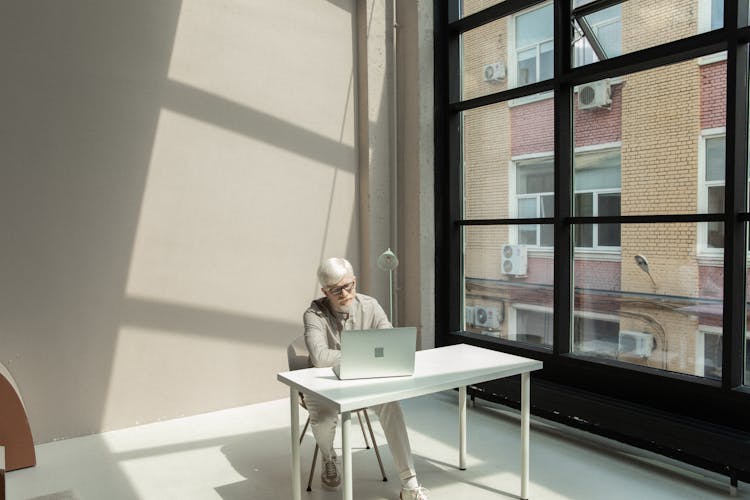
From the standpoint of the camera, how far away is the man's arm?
3188 mm

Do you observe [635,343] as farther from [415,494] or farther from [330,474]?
[330,474]

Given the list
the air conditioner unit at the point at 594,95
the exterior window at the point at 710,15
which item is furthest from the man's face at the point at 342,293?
the exterior window at the point at 710,15

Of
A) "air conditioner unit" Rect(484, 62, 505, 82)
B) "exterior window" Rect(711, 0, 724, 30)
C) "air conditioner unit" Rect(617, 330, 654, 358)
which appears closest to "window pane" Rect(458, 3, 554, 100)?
"air conditioner unit" Rect(484, 62, 505, 82)

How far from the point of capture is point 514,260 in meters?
5.03

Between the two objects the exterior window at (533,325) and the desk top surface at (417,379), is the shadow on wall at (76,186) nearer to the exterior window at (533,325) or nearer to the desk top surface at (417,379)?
the desk top surface at (417,379)

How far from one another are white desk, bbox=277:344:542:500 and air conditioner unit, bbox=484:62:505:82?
2580mm

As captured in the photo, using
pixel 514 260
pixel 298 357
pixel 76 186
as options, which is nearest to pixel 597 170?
pixel 514 260

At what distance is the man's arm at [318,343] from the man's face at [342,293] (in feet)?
0.41

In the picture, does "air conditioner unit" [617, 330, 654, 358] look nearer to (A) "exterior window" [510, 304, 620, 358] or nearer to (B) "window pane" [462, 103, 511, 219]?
(A) "exterior window" [510, 304, 620, 358]

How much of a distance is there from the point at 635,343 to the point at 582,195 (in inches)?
44.0

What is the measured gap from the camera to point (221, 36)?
4.83 m

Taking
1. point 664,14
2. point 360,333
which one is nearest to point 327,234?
point 360,333

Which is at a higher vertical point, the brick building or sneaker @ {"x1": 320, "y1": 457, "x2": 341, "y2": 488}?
the brick building

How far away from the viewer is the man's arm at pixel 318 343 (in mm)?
3188
